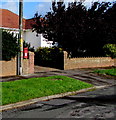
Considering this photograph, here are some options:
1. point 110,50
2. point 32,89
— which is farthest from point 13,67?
point 110,50

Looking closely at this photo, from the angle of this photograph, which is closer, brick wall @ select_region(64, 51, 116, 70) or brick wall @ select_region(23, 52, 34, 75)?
brick wall @ select_region(23, 52, 34, 75)

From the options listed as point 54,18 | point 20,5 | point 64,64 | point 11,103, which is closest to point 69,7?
point 54,18

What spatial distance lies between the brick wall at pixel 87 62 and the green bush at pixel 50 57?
1.88 feet

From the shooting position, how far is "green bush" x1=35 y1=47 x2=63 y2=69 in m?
17.6

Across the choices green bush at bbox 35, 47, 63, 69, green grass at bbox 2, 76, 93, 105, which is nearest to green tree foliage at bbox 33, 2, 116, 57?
green bush at bbox 35, 47, 63, 69

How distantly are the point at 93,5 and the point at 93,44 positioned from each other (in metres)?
3.70

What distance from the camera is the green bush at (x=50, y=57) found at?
1757 cm

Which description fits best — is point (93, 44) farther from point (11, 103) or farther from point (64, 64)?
point (11, 103)

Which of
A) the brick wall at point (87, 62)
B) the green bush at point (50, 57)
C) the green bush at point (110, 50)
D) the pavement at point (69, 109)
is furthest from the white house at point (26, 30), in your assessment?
the pavement at point (69, 109)

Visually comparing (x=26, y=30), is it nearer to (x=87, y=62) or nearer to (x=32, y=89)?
(x=87, y=62)

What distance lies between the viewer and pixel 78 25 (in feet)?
59.3

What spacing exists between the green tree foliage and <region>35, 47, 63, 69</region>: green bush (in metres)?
1.16

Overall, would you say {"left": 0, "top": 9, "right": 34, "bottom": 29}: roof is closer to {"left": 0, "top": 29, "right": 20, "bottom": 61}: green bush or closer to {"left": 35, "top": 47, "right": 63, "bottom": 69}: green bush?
{"left": 35, "top": 47, "right": 63, "bottom": 69}: green bush

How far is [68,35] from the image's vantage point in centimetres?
1848
